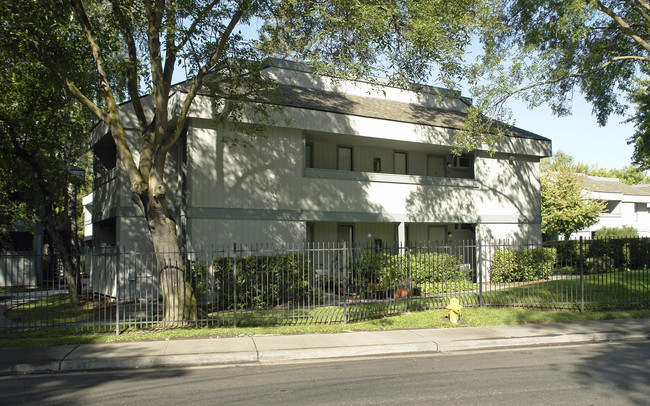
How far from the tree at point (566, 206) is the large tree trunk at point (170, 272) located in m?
23.7

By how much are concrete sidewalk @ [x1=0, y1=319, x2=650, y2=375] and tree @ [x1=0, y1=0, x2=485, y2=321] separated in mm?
2260

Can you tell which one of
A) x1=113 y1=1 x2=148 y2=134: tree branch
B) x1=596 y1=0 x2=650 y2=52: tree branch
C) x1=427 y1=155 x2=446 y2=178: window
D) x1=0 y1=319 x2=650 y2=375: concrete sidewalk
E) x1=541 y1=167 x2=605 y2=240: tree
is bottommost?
x1=0 y1=319 x2=650 y2=375: concrete sidewalk

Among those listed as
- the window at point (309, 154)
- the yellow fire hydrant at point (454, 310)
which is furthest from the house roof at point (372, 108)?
the yellow fire hydrant at point (454, 310)

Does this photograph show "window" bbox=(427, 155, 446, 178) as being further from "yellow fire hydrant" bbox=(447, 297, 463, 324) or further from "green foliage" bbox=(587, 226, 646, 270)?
"yellow fire hydrant" bbox=(447, 297, 463, 324)

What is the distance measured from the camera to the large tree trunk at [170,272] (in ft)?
39.1

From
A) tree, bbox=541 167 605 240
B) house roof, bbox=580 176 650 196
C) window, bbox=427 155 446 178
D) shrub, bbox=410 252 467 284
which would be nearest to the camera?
shrub, bbox=410 252 467 284

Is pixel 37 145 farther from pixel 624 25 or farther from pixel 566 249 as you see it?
pixel 624 25

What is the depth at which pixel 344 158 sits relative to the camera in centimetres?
2133

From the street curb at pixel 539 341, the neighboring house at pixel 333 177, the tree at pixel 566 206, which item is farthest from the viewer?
the tree at pixel 566 206

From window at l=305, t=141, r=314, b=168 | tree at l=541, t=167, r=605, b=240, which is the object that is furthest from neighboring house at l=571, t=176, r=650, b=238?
window at l=305, t=141, r=314, b=168

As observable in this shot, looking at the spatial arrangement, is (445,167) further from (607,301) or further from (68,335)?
(68,335)

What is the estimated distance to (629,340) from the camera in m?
11.4

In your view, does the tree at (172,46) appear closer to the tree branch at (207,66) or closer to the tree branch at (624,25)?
the tree branch at (207,66)

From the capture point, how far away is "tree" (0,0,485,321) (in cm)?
1183
